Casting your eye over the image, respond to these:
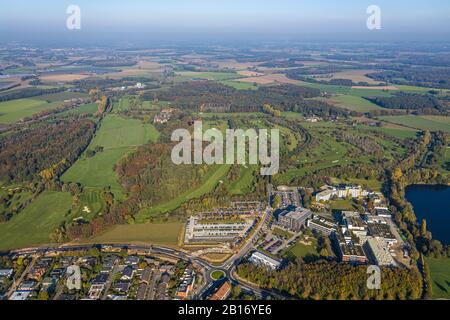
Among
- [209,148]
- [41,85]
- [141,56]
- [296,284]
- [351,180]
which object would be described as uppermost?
[141,56]

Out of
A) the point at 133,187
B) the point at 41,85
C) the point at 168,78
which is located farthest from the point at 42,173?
the point at 168,78

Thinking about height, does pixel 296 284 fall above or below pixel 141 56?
below

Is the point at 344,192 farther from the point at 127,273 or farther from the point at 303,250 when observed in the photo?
the point at 127,273

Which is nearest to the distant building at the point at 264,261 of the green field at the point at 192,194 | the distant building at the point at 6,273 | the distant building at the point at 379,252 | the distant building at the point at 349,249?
the distant building at the point at 349,249

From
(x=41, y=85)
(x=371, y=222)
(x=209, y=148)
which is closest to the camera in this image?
(x=371, y=222)

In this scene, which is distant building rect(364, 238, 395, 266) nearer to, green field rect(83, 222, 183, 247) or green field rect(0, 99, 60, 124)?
green field rect(83, 222, 183, 247)

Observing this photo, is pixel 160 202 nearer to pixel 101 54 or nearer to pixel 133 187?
pixel 133 187

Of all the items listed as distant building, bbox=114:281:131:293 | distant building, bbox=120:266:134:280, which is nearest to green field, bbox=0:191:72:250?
distant building, bbox=120:266:134:280

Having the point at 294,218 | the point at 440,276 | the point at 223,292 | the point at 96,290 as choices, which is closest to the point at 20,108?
the point at 96,290
